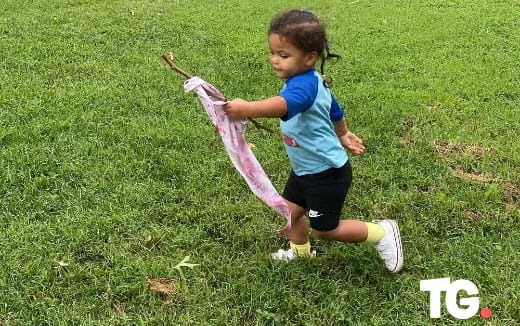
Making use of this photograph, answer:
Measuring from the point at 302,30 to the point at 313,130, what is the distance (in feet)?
1.49

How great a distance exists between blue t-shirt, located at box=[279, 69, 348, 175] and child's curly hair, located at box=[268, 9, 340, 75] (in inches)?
4.7

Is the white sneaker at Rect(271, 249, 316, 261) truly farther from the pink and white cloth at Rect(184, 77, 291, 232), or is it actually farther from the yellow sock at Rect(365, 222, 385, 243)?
the yellow sock at Rect(365, 222, 385, 243)

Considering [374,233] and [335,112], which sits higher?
[335,112]

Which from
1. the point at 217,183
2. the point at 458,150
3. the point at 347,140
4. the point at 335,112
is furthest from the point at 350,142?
the point at 458,150

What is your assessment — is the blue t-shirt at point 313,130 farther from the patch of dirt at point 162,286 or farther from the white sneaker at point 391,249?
the patch of dirt at point 162,286

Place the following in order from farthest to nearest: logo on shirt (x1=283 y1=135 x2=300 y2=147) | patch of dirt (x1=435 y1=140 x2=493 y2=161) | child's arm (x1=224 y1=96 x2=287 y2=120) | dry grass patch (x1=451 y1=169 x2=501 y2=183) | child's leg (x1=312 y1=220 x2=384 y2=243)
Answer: patch of dirt (x1=435 y1=140 x2=493 y2=161)
dry grass patch (x1=451 y1=169 x2=501 y2=183)
child's leg (x1=312 y1=220 x2=384 y2=243)
logo on shirt (x1=283 y1=135 x2=300 y2=147)
child's arm (x1=224 y1=96 x2=287 y2=120)

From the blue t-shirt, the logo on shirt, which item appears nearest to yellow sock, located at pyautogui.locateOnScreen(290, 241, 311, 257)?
the blue t-shirt

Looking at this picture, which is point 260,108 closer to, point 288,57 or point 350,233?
point 288,57

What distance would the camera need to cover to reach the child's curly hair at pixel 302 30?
7.50ft

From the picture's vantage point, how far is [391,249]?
2885mm

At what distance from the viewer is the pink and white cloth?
2.39m

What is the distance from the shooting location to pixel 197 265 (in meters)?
2.92

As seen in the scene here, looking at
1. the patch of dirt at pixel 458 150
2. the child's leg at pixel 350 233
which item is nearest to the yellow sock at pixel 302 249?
the child's leg at pixel 350 233

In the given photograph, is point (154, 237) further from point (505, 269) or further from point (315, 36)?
point (505, 269)
